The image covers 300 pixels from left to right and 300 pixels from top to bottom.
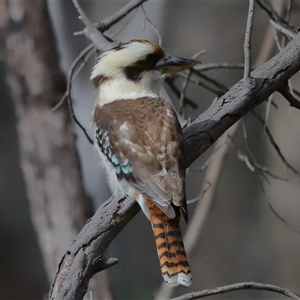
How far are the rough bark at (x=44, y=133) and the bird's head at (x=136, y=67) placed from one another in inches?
34.8

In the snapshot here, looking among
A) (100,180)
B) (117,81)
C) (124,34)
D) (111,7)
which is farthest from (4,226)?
(117,81)

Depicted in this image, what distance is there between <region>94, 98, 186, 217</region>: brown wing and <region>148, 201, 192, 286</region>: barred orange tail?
7cm

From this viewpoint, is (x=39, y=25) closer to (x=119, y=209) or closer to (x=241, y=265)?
(x=119, y=209)

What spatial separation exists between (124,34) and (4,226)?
209 cm

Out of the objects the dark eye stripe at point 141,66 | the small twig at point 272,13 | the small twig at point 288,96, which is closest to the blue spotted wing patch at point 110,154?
the dark eye stripe at point 141,66

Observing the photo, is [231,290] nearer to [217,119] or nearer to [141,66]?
[217,119]

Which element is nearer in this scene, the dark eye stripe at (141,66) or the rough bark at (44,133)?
the dark eye stripe at (141,66)

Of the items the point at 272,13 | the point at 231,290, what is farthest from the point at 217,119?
the point at 272,13

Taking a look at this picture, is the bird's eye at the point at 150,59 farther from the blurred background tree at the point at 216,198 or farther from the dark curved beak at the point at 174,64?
the blurred background tree at the point at 216,198

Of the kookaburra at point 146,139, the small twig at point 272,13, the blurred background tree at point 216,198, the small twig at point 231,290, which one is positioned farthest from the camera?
the blurred background tree at point 216,198

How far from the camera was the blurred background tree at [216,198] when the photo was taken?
18.4ft

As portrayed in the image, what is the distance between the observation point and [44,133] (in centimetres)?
349

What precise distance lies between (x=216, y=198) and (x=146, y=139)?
3.76 m

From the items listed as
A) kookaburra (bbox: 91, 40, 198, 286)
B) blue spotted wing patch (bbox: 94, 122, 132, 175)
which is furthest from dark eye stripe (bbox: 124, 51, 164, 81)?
blue spotted wing patch (bbox: 94, 122, 132, 175)
